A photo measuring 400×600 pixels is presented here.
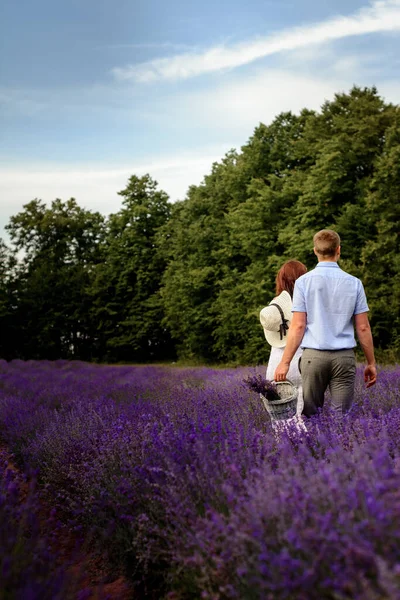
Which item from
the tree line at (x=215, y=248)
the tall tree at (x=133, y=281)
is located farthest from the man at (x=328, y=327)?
the tall tree at (x=133, y=281)

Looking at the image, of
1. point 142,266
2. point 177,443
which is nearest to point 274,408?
point 177,443

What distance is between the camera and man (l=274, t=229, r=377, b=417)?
4770mm

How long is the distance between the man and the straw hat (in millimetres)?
662

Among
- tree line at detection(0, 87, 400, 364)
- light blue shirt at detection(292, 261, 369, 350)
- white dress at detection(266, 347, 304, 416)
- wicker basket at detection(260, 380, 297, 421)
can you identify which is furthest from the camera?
tree line at detection(0, 87, 400, 364)

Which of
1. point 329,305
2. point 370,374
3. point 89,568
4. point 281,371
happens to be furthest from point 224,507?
point 370,374

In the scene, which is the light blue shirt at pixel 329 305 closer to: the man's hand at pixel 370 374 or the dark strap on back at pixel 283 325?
the man's hand at pixel 370 374

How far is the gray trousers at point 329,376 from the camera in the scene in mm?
4766

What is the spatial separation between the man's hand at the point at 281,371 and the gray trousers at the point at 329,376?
12 centimetres

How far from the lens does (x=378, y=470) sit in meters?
2.55

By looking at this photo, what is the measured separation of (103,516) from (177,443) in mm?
591

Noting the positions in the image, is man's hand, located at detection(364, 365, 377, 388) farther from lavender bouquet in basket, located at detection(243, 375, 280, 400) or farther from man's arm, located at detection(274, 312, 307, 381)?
lavender bouquet in basket, located at detection(243, 375, 280, 400)

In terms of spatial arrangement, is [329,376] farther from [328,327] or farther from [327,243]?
[327,243]

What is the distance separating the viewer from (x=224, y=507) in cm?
321

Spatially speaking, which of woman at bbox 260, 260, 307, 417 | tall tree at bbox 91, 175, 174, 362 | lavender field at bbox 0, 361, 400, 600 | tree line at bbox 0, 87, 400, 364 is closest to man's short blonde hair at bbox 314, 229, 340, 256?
woman at bbox 260, 260, 307, 417
